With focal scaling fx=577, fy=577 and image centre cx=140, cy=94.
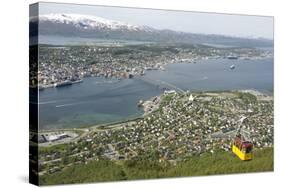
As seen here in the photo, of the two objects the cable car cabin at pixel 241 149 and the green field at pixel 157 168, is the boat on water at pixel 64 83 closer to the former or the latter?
the green field at pixel 157 168

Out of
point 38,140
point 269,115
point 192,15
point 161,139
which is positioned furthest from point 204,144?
point 38,140

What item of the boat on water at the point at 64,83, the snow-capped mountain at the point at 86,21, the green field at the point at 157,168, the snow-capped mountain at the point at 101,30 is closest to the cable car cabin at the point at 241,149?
the green field at the point at 157,168

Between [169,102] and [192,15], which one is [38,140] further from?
[192,15]

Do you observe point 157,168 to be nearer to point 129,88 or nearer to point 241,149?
point 129,88

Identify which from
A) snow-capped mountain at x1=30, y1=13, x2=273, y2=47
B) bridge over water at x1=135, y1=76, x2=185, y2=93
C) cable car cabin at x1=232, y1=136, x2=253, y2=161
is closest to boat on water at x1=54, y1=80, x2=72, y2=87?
snow-capped mountain at x1=30, y1=13, x2=273, y2=47

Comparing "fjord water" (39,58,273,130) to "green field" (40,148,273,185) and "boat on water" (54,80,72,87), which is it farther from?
"green field" (40,148,273,185)

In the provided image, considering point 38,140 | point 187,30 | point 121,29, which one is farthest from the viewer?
point 187,30
